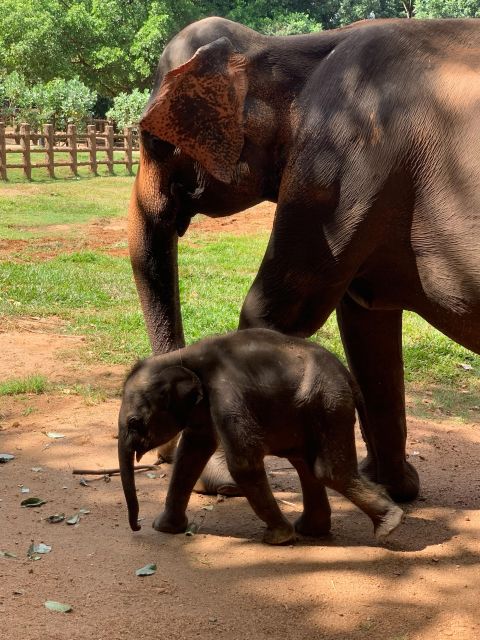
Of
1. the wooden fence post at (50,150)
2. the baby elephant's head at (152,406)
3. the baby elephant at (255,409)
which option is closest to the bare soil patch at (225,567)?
the baby elephant at (255,409)

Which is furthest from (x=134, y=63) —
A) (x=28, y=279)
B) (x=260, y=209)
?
(x=28, y=279)

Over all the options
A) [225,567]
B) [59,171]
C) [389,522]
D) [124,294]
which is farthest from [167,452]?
[59,171]

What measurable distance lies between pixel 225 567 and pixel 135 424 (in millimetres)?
646

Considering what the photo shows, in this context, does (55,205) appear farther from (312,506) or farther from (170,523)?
(312,506)

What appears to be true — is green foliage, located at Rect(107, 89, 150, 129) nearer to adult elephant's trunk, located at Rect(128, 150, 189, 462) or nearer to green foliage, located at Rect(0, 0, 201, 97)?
green foliage, located at Rect(0, 0, 201, 97)

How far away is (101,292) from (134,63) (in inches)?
1284

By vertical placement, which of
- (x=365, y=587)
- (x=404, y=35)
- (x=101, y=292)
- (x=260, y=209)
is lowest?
(x=260, y=209)

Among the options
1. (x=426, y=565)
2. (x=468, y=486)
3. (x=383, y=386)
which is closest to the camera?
(x=426, y=565)

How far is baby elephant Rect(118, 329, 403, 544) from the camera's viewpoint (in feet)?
11.6

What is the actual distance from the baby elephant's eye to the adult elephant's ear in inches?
40.5

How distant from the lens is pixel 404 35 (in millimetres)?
3672

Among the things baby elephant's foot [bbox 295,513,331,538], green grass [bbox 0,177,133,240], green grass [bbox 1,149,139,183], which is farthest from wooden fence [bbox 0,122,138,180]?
baby elephant's foot [bbox 295,513,331,538]

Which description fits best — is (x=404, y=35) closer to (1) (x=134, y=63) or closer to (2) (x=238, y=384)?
(2) (x=238, y=384)

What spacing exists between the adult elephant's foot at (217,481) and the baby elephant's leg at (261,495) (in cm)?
59
